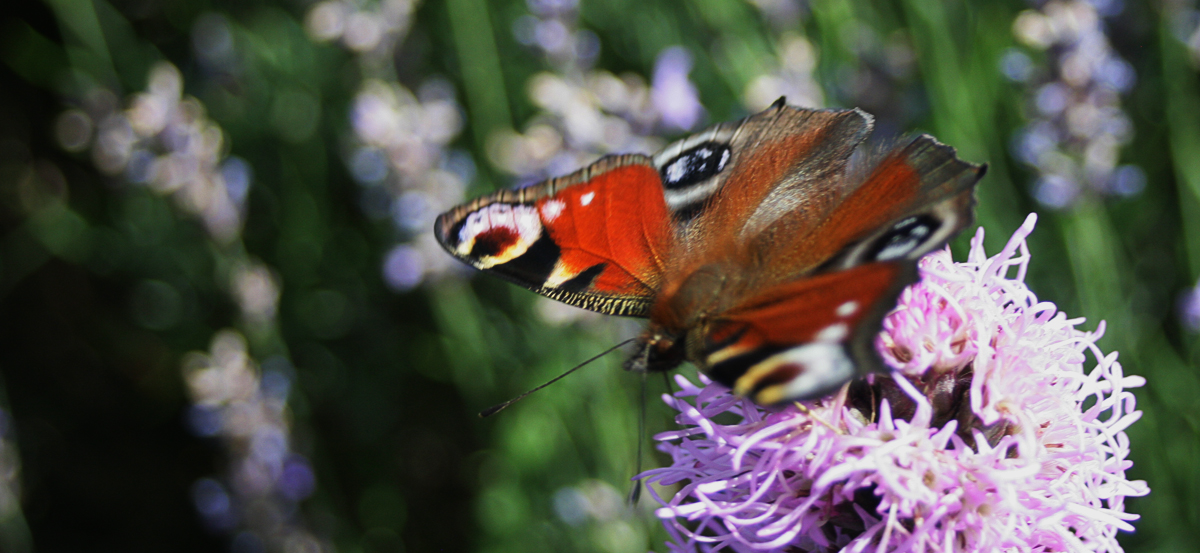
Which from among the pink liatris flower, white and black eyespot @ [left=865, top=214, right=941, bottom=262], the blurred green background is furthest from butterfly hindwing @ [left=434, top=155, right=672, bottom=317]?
the blurred green background

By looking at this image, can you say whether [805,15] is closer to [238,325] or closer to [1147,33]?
[1147,33]

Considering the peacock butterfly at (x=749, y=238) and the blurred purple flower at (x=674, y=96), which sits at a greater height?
the blurred purple flower at (x=674, y=96)

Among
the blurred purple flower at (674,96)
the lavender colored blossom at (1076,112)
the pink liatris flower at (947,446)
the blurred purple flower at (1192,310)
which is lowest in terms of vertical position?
the blurred purple flower at (1192,310)

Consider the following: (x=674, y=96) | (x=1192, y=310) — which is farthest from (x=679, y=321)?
(x=1192, y=310)

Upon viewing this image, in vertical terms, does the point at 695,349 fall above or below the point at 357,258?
below

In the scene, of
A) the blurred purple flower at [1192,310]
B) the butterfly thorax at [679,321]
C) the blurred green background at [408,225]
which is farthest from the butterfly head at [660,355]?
the blurred purple flower at [1192,310]

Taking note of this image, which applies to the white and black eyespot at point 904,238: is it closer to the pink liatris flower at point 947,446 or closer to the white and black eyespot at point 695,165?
the pink liatris flower at point 947,446

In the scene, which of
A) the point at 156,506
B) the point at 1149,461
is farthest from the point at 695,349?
the point at 156,506
